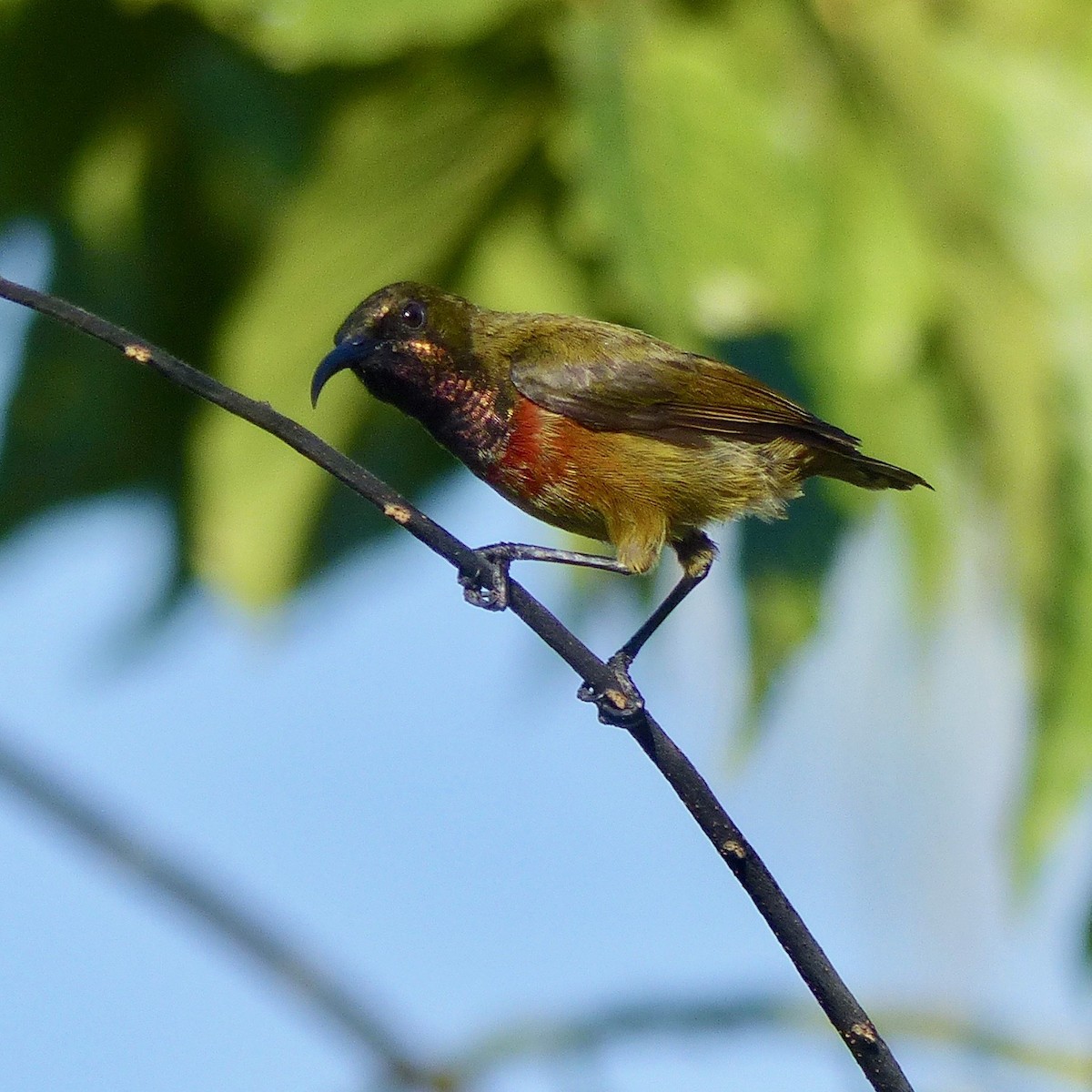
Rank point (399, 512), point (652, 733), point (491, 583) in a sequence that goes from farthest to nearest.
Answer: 1. point (491, 583)
2. point (652, 733)
3. point (399, 512)

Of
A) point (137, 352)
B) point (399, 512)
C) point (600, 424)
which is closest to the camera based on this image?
point (137, 352)

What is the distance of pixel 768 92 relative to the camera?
10.1 feet

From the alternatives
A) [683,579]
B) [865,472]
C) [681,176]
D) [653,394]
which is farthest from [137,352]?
[683,579]

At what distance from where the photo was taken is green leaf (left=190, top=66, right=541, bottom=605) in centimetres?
314

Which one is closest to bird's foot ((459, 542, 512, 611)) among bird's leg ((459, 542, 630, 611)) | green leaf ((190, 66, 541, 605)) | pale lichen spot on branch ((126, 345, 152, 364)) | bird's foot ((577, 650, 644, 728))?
bird's leg ((459, 542, 630, 611))

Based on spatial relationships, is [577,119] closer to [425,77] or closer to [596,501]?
[425,77]

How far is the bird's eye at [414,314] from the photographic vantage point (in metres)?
3.30

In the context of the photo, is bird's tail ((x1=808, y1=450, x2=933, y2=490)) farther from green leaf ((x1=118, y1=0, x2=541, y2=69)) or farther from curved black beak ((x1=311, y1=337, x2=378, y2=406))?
green leaf ((x1=118, y1=0, x2=541, y2=69))

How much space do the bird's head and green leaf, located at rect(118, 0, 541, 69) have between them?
0.52 metres

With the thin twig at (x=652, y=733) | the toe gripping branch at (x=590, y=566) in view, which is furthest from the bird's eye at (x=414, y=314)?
the thin twig at (x=652, y=733)

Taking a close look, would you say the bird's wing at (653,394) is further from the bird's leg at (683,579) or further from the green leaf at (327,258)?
the green leaf at (327,258)

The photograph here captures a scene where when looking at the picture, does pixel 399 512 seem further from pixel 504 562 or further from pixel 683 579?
pixel 683 579

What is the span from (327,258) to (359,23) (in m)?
0.50

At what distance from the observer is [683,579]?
152 inches
